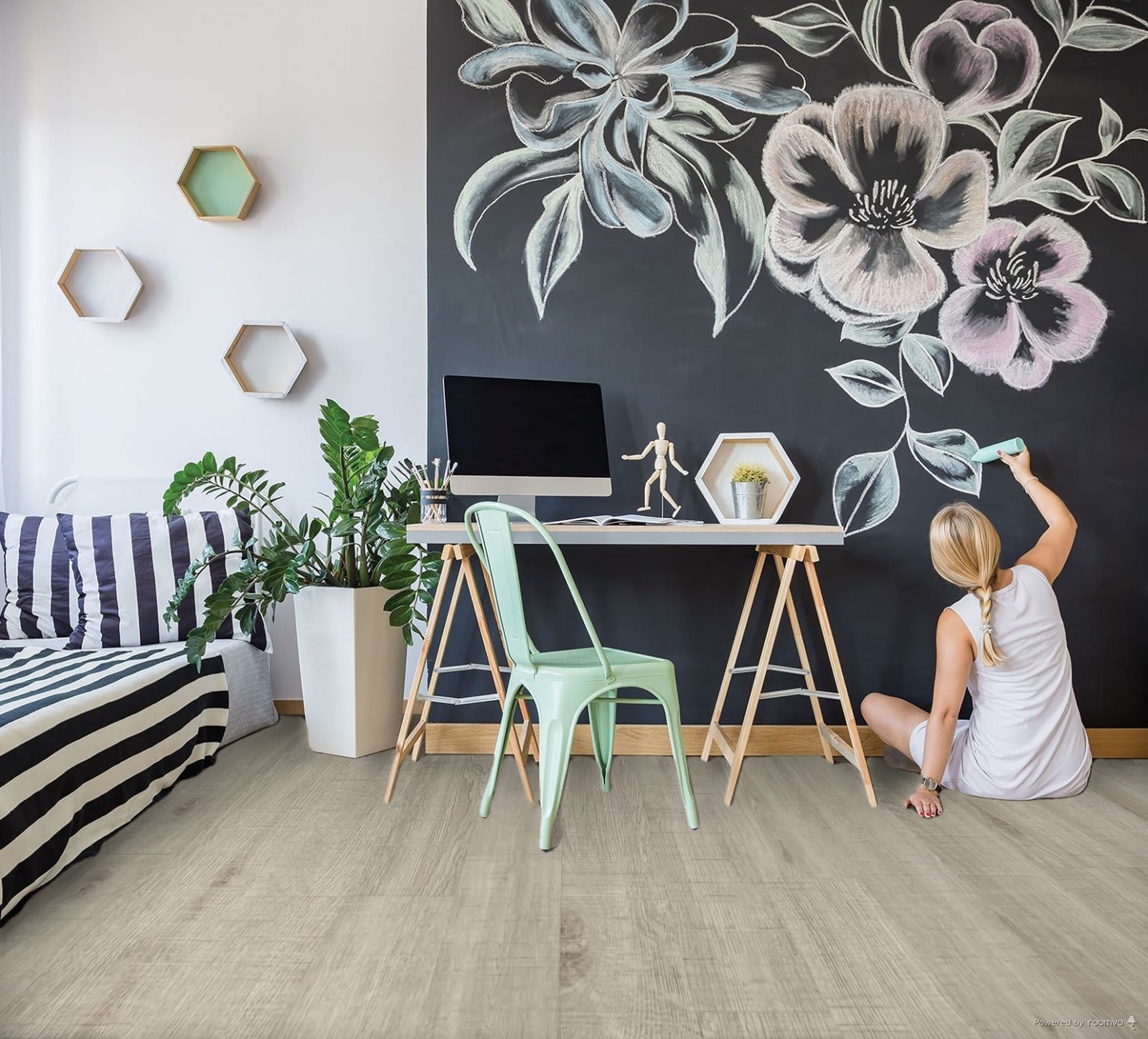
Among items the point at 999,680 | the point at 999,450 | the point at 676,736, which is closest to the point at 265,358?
the point at 676,736

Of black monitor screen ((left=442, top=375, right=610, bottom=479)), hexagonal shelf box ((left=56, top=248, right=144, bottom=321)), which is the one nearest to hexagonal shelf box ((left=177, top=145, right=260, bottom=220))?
hexagonal shelf box ((left=56, top=248, right=144, bottom=321))

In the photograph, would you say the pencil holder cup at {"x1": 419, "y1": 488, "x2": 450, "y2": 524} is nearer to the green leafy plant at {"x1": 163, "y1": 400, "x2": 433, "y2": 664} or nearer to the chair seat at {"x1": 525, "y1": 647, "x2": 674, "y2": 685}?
the green leafy plant at {"x1": 163, "y1": 400, "x2": 433, "y2": 664}

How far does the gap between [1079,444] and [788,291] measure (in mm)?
1103

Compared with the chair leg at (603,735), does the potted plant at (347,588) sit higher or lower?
higher

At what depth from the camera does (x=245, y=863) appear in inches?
74.5

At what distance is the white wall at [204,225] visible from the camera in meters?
3.17

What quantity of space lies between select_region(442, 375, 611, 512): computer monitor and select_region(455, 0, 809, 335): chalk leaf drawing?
0.41m

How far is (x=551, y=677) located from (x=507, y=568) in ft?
0.92

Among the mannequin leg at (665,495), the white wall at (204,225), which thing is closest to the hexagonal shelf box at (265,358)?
the white wall at (204,225)

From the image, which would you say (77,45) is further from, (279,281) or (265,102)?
(279,281)

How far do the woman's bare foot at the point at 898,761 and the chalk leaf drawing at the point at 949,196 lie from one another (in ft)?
2.96

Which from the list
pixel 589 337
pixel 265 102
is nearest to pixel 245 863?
pixel 589 337

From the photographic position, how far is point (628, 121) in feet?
9.16

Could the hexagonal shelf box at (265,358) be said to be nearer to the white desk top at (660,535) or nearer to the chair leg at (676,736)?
the white desk top at (660,535)
